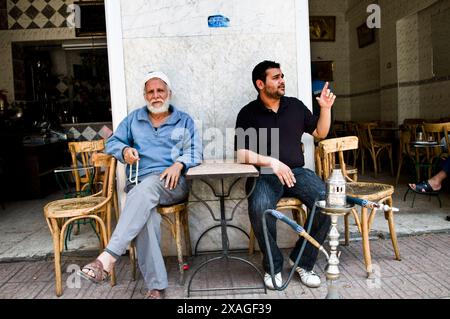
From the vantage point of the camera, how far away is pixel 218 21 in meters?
3.65

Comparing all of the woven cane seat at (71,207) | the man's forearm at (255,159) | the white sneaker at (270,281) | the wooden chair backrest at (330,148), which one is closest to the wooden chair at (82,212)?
the woven cane seat at (71,207)

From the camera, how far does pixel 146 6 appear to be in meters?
3.62

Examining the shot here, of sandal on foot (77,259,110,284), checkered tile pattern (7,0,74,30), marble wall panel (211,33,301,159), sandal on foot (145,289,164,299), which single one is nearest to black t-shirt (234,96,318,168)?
marble wall panel (211,33,301,159)

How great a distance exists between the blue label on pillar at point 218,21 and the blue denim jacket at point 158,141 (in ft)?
2.70

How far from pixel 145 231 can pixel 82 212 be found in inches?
18.5

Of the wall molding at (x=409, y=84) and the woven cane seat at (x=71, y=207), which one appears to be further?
the wall molding at (x=409, y=84)

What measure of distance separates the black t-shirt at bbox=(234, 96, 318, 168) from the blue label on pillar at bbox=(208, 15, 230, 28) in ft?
2.49

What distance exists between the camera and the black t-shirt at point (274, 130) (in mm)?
3293

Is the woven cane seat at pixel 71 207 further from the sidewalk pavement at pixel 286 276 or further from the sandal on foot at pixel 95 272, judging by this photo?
the sidewalk pavement at pixel 286 276

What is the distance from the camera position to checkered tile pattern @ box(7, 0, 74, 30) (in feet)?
25.6

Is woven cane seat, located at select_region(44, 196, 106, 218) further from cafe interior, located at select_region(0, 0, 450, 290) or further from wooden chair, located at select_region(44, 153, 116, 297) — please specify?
cafe interior, located at select_region(0, 0, 450, 290)

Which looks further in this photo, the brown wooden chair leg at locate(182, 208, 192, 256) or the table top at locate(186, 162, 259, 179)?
the brown wooden chair leg at locate(182, 208, 192, 256)

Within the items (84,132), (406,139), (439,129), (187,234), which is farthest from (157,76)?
(84,132)

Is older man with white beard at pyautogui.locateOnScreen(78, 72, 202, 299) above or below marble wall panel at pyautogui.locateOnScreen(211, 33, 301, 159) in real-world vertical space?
below
